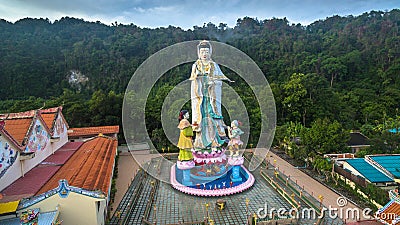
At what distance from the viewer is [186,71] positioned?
27000 mm

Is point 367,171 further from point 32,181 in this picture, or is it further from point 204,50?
point 32,181

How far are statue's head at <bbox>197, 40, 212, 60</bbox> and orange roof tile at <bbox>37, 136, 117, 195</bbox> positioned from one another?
20.1ft

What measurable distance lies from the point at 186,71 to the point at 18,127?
17415 mm

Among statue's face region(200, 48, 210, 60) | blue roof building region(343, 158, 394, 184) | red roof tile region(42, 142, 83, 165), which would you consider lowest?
blue roof building region(343, 158, 394, 184)

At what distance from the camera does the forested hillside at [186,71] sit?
957 inches

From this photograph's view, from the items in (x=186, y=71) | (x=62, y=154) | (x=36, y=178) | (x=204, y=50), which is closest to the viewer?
(x=36, y=178)

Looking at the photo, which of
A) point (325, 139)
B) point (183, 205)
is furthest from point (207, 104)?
point (325, 139)

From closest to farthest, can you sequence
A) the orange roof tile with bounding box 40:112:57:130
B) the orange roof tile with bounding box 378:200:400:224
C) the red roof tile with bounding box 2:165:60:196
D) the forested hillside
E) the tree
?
1. the orange roof tile with bounding box 378:200:400:224
2. the red roof tile with bounding box 2:165:60:196
3. the orange roof tile with bounding box 40:112:57:130
4. the tree
5. the forested hillside

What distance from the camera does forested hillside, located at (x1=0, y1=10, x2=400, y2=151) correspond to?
2431cm

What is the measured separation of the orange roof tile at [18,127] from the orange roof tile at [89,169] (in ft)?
5.99

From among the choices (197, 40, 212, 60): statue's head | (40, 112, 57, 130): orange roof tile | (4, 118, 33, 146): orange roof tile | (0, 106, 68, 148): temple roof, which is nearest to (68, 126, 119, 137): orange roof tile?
(40, 112, 57, 130): orange roof tile

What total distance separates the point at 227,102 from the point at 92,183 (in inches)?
506

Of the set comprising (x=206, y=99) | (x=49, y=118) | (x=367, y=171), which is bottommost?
(x=367, y=171)

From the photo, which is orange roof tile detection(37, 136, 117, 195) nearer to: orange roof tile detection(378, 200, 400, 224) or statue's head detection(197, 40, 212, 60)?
statue's head detection(197, 40, 212, 60)
